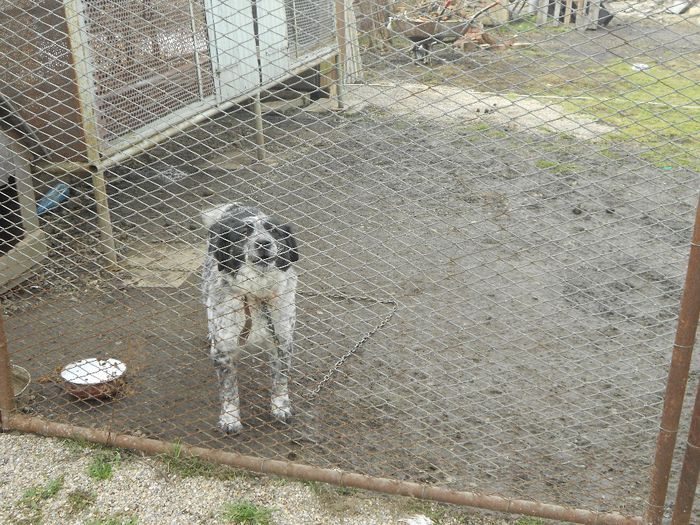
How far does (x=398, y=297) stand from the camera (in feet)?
16.8

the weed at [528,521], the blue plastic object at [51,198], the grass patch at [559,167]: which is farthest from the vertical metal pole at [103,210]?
the grass patch at [559,167]

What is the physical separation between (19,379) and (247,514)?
5.53 ft

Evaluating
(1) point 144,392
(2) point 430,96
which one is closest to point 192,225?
(1) point 144,392

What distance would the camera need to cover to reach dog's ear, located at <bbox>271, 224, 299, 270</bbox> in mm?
3394

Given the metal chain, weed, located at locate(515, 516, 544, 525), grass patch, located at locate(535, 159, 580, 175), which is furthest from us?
grass patch, located at locate(535, 159, 580, 175)

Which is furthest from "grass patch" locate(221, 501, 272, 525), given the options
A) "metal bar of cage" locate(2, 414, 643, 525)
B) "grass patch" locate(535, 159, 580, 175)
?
"grass patch" locate(535, 159, 580, 175)

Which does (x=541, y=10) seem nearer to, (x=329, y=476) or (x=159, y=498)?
(x=329, y=476)

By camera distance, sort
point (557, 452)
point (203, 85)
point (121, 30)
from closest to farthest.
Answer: point (557, 452)
point (121, 30)
point (203, 85)

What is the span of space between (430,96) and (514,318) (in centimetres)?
687

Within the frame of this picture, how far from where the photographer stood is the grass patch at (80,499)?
9.87 ft

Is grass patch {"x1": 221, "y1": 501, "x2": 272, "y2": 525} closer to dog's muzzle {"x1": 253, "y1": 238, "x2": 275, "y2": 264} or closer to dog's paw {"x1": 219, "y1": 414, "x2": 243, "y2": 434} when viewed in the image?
dog's paw {"x1": 219, "y1": 414, "x2": 243, "y2": 434}

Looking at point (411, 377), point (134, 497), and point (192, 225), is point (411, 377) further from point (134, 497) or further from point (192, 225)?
point (192, 225)

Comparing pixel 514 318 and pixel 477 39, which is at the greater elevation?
pixel 514 318

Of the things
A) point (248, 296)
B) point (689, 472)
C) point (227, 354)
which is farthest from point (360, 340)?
point (689, 472)
